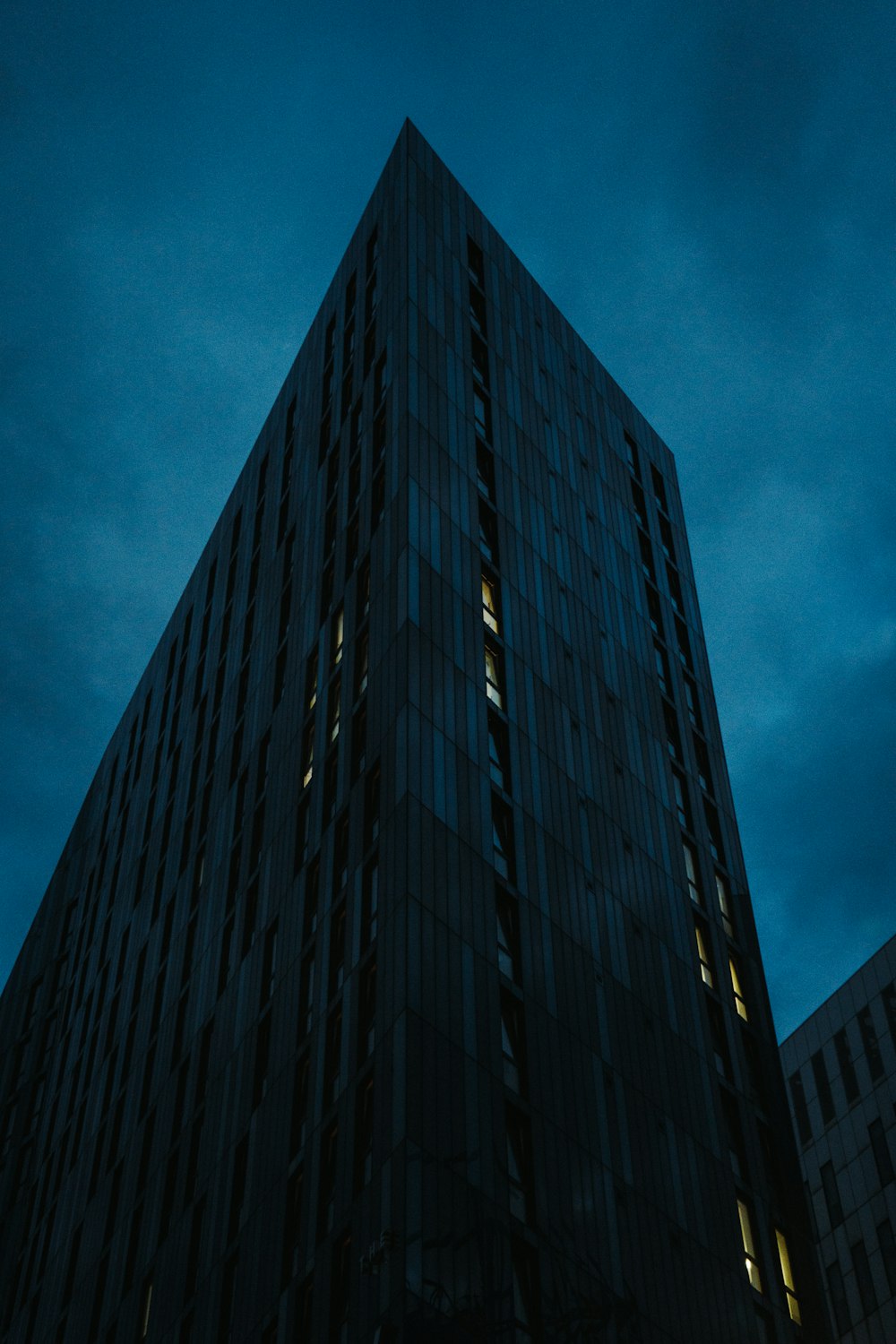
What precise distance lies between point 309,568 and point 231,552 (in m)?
18.3

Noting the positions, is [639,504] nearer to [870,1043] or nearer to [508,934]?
[508,934]

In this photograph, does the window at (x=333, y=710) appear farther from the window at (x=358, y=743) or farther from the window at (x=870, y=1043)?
the window at (x=870, y=1043)

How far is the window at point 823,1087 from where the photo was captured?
86.1m

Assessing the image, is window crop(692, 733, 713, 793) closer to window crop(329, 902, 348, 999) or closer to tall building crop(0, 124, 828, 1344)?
tall building crop(0, 124, 828, 1344)

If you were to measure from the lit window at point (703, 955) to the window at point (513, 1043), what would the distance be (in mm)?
14004

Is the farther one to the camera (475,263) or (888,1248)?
(888,1248)

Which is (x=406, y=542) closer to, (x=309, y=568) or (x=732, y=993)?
(x=309, y=568)

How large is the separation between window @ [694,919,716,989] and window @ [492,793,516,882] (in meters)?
12.1

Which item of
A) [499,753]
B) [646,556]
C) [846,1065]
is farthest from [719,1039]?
[846,1065]

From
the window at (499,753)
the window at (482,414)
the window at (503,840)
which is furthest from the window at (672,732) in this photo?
the window at (503,840)

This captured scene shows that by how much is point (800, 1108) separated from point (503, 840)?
50.2 metres

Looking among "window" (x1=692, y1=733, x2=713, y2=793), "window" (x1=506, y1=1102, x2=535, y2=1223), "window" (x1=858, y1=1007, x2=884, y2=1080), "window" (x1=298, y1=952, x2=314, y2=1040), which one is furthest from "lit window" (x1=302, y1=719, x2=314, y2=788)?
"window" (x1=858, y1=1007, x2=884, y2=1080)

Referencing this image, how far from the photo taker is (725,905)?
197 ft

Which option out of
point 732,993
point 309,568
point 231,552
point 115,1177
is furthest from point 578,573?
point 115,1177
